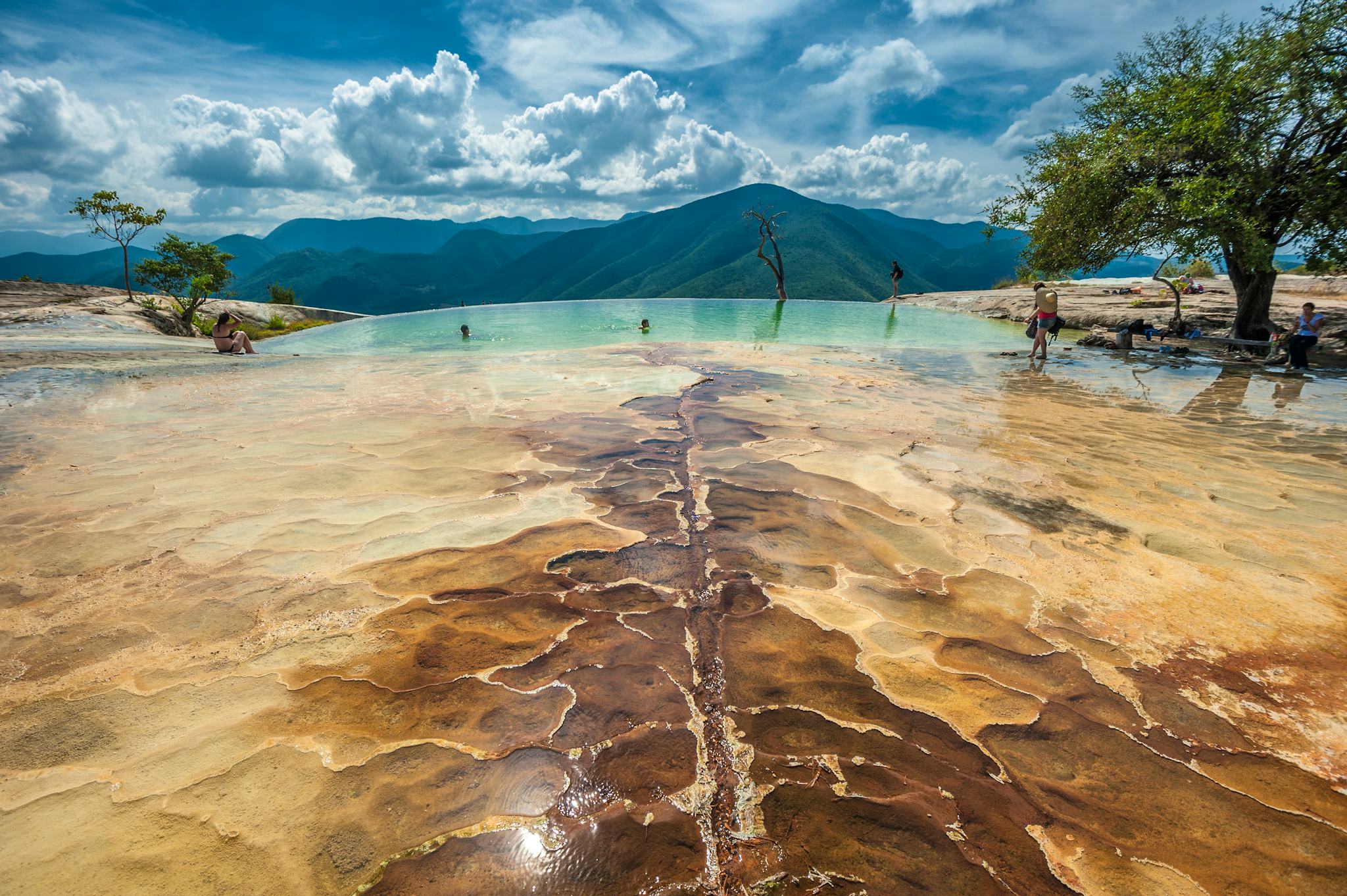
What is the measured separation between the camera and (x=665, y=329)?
2297cm

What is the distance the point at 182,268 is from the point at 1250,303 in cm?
4433

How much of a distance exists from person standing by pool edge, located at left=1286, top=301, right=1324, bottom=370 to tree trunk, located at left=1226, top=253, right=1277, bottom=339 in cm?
220

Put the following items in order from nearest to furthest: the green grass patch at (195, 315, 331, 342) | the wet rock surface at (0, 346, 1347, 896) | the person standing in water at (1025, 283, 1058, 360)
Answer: the wet rock surface at (0, 346, 1347, 896)
the person standing in water at (1025, 283, 1058, 360)
the green grass patch at (195, 315, 331, 342)

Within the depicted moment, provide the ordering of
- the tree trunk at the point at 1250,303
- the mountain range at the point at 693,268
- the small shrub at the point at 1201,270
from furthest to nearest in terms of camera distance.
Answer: the mountain range at the point at 693,268 < the small shrub at the point at 1201,270 < the tree trunk at the point at 1250,303

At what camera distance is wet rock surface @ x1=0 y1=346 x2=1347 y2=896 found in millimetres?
1607

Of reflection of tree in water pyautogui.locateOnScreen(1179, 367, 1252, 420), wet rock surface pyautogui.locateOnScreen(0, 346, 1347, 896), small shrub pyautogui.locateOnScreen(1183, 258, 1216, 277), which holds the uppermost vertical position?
small shrub pyautogui.locateOnScreen(1183, 258, 1216, 277)

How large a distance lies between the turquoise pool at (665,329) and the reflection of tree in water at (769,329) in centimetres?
4

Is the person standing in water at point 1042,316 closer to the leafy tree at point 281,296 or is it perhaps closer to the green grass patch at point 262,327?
the green grass patch at point 262,327

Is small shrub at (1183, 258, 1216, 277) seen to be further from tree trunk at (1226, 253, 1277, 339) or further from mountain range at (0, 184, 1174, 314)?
Result: mountain range at (0, 184, 1174, 314)

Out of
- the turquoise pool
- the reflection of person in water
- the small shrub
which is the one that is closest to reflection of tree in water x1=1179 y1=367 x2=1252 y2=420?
the reflection of person in water

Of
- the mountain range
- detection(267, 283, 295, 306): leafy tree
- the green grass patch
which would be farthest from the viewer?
the mountain range

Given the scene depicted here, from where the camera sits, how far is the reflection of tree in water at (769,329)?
57.1 feet

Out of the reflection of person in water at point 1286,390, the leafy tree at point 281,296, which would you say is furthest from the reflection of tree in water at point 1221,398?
the leafy tree at point 281,296

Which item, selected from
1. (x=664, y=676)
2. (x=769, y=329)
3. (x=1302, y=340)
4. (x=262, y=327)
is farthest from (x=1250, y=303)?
(x=262, y=327)
